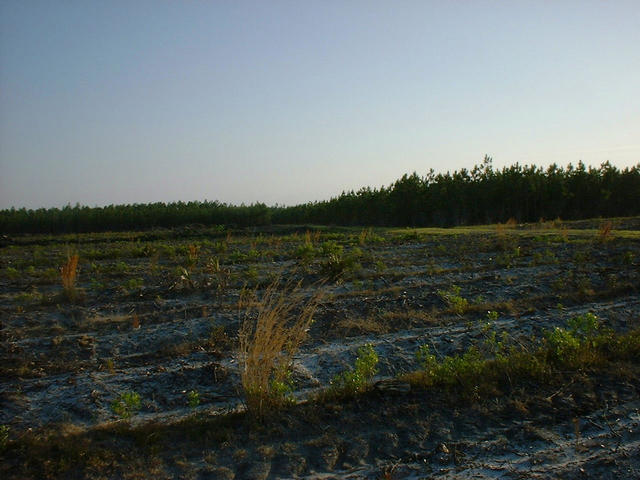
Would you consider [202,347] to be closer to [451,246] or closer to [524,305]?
[524,305]

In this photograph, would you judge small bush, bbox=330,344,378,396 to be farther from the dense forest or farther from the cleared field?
the dense forest

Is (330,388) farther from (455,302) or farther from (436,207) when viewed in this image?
(436,207)

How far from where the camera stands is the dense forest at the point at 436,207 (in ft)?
111

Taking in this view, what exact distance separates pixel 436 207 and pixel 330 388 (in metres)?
33.0

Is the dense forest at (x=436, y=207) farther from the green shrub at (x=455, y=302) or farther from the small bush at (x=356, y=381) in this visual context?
the small bush at (x=356, y=381)

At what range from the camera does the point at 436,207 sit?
119ft

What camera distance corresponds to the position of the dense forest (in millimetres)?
33781

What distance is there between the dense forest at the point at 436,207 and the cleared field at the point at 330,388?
2676 centimetres

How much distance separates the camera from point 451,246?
14.4 m

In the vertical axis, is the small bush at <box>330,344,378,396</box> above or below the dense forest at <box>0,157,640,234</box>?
below

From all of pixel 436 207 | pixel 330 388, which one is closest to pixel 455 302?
pixel 330 388

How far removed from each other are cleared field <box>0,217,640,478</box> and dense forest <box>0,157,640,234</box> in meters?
26.8

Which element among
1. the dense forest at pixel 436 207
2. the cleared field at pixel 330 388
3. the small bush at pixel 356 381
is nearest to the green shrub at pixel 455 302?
the cleared field at pixel 330 388

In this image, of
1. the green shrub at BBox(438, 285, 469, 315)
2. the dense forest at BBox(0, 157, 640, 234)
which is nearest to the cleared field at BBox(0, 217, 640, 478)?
the green shrub at BBox(438, 285, 469, 315)
